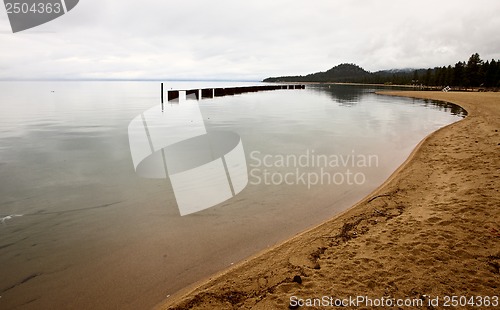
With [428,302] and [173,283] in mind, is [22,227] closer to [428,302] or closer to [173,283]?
[173,283]

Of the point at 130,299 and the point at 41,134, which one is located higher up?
the point at 41,134

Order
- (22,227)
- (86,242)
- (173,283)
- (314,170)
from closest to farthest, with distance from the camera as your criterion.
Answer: (173,283), (86,242), (22,227), (314,170)

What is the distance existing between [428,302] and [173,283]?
4098mm

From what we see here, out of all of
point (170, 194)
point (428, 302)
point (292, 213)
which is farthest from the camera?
point (170, 194)

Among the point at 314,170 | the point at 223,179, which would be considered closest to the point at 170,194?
the point at 223,179

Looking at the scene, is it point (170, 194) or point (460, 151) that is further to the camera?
point (460, 151)

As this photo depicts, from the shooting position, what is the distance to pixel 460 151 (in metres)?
12.8
